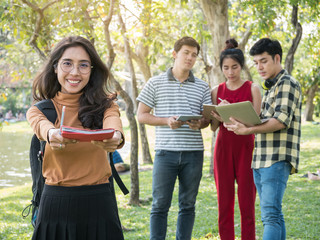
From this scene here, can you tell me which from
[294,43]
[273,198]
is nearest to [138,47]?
[294,43]

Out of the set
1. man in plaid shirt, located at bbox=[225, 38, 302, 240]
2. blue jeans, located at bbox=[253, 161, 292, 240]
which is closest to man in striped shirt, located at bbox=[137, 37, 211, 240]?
man in plaid shirt, located at bbox=[225, 38, 302, 240]

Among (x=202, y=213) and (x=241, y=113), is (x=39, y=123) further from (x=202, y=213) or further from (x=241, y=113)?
(x=202, y=213)

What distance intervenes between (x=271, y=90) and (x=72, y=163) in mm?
1975

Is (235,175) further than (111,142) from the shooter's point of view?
Yes

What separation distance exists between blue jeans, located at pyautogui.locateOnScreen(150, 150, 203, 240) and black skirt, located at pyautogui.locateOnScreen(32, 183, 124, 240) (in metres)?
1.70

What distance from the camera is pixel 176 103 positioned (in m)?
4.14

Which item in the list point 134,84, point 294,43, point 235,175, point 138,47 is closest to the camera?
point 235,175

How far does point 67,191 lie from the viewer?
2297mm

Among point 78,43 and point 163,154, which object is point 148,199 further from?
point 78,43

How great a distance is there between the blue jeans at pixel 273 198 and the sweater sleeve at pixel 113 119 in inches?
62.4

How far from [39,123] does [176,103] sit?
2068 millimetres

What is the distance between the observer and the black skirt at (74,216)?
2.27 meters

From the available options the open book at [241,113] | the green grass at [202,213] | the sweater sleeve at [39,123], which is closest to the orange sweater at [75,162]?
the sweater sleeve at [39,123]

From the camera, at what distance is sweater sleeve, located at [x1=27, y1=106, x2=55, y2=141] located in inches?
85.0
